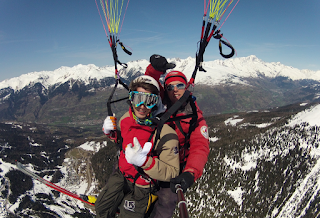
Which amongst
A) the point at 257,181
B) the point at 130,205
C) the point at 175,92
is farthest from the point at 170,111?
the point at 257,181

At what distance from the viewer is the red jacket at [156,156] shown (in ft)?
14.5

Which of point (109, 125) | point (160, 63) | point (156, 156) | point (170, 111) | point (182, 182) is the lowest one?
point (182, 182)

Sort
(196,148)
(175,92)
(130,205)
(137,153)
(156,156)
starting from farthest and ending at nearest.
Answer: (175,92)
(130,205)
(196,148)
(156,156)
(137,153)

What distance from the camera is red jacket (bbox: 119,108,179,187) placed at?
14.5ft

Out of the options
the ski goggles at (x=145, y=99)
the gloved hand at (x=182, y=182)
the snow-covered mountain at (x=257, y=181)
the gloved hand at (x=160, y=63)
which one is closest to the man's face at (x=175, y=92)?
the gloved hand at (x=160, y=63)

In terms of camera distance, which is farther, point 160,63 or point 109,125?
point 160,63

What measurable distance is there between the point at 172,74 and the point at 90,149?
18493cm

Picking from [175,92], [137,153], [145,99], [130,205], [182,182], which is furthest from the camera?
[175,92]

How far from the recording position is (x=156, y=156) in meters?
5.19

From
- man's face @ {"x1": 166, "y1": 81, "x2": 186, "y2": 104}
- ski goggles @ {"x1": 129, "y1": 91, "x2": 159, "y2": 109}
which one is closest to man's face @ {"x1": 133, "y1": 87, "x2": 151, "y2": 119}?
ski goggles @ {"x1": 129, "y1": 91, "x2": 159, "y2": 109}

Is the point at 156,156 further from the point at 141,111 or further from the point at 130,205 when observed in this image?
the point at 130,205

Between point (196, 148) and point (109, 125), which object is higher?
point (109, 125)

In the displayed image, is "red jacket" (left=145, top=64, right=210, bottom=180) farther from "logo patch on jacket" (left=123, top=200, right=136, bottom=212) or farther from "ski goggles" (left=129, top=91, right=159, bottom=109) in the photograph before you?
"logo patch on jacket" (left=123, top=200, right=136, bottom=212)

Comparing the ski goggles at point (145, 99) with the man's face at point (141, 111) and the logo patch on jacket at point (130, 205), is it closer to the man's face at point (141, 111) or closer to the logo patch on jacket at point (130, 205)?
the man's face at point (141, 111)
